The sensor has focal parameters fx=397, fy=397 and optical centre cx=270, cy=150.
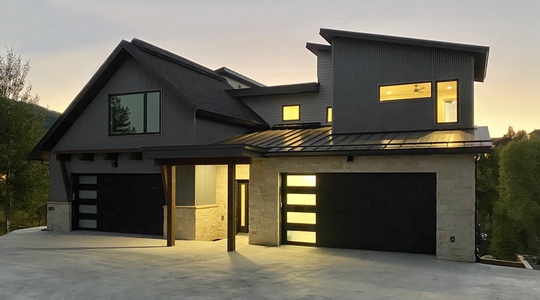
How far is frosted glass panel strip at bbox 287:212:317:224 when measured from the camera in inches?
543

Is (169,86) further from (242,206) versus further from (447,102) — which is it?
(447,102)

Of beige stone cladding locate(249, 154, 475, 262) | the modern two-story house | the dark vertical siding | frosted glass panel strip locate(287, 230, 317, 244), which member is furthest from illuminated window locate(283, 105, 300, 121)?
frosted glass panel strip locate(287, 230, 317, 244)

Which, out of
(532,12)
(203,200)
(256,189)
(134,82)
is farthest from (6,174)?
(532,12)

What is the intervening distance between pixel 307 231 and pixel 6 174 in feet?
66.8

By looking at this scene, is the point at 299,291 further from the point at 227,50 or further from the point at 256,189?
the point at 227,50

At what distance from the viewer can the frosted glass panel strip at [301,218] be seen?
13.8 metres

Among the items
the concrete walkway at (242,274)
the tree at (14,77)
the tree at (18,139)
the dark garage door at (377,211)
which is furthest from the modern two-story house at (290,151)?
the tree at (14,77)

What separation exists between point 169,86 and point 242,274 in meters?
8.62

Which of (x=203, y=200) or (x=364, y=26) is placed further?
(x=364, y=26)

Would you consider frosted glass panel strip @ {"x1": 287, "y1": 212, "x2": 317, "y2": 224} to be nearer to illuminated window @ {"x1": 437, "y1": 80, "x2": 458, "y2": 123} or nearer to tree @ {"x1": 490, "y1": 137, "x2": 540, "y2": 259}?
illuminated window @ {"x1": 437, "y1": 80, "x2": 458, "y2": 123}

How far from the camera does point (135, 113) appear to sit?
16.8 metres

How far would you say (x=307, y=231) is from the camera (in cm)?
1381

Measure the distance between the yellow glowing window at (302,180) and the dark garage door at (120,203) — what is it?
592 centimetres

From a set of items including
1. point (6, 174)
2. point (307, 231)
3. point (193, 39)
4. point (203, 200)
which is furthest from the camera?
point (193, 39)
